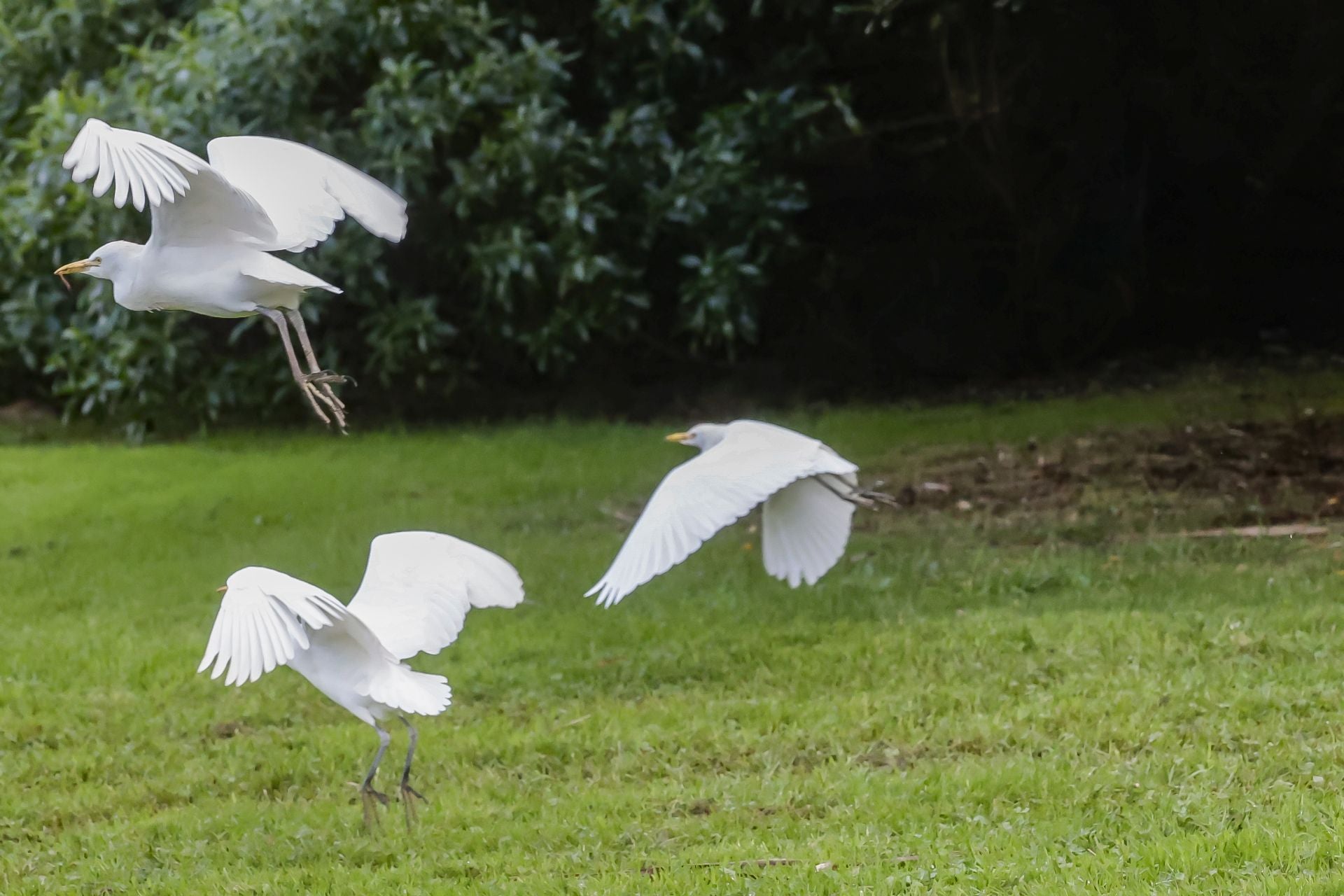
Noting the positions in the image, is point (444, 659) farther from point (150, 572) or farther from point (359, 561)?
point (150, 572)

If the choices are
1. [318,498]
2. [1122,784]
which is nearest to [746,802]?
[1122,784]

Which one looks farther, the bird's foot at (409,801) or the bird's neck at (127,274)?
the bird's foot at (409,801)

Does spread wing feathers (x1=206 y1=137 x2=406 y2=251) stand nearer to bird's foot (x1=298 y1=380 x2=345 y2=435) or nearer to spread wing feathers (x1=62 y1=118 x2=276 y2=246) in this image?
spread wing feathers (x1=62 y1=118 x2=276 y2=246)

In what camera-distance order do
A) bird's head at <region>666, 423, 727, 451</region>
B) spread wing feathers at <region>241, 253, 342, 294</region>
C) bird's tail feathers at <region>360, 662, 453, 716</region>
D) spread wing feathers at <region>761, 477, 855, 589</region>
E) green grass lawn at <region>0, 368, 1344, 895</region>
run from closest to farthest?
1. spread wing feathers at <region>241, 253, 342, 294</region>
2. bird's tail feathers at <region>360, 662, 453, 716</region>
3. green grass lawn at <region>0, 368, 1344, 895</region>
4. spread wing feathers at <region>761, 477, 855, 589</region>
5. bird's head at <region>666, 423, 727, 451</region>

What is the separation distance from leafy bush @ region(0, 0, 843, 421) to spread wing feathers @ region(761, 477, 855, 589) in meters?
4.54

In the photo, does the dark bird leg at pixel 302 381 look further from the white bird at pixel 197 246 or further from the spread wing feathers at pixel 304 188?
the spread wing feathers at pixel 304 188

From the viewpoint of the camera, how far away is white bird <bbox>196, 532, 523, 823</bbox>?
285 cm

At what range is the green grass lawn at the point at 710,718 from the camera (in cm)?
361

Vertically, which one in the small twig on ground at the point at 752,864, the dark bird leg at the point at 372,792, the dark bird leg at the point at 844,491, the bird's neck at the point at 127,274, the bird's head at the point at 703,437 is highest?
the bird's neck at the point at 127,274

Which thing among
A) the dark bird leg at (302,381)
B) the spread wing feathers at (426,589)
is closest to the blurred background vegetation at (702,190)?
the spread wing feathers at (426,589)

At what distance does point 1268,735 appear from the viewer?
4.15 m

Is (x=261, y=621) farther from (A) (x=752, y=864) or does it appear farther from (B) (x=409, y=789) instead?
(A) (x=752, y=864)

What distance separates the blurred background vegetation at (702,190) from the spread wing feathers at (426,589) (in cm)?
529

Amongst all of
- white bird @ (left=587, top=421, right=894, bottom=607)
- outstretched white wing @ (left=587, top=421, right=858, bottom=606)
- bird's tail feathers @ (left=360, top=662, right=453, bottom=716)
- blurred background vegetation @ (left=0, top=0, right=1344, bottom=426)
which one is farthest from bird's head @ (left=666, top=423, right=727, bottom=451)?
blurred background vegetation @ (left=0, top=0, right=1344, bottom=426)
